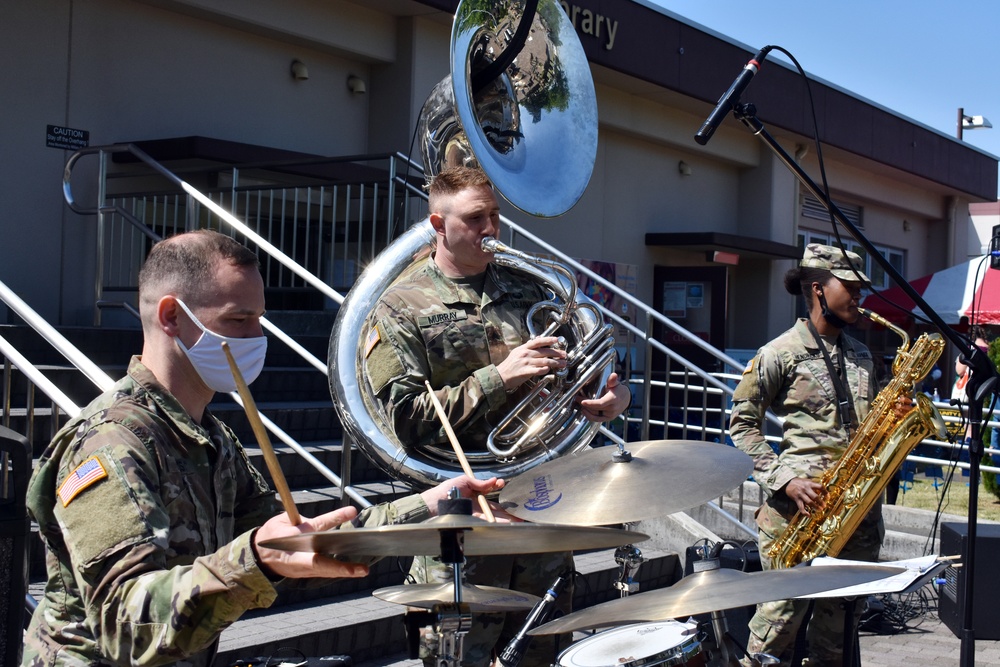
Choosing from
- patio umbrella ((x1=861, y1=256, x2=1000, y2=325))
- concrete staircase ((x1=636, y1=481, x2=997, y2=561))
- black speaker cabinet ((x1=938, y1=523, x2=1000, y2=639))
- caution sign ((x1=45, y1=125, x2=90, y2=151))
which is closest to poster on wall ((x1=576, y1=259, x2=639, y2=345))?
patio umbrella ((x1=861, y1=256, x2=1000, y2=325))

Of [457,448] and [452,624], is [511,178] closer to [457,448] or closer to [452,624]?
[457,448]

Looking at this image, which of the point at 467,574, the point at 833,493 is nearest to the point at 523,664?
the point at 467,574

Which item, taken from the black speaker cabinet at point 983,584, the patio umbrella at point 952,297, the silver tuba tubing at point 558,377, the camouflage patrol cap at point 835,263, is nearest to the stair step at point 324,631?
the silver tuba tubing at point 558,377

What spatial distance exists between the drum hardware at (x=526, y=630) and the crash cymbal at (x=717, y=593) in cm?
38

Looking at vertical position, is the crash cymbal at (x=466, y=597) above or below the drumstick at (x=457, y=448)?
below

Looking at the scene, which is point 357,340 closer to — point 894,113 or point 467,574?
point 467,574

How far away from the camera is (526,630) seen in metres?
2.98

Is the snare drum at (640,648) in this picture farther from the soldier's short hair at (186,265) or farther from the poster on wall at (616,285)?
the poster on wall at (616,285)

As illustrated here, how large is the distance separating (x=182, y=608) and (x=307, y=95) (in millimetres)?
8273

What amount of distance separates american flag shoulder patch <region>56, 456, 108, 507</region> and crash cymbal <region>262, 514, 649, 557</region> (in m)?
0.37

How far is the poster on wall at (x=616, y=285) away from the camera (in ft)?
38.5

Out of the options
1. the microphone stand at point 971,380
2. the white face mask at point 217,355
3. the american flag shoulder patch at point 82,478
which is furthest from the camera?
the microphone stand at point 971,380

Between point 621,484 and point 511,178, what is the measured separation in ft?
4.43

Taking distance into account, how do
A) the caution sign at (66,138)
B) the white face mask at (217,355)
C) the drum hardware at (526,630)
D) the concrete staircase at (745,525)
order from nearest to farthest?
the white face mask at (217,355) → the drum hardware at (526,630) → the concrete staircase at (745,525) → the caution sign at (66,138)
